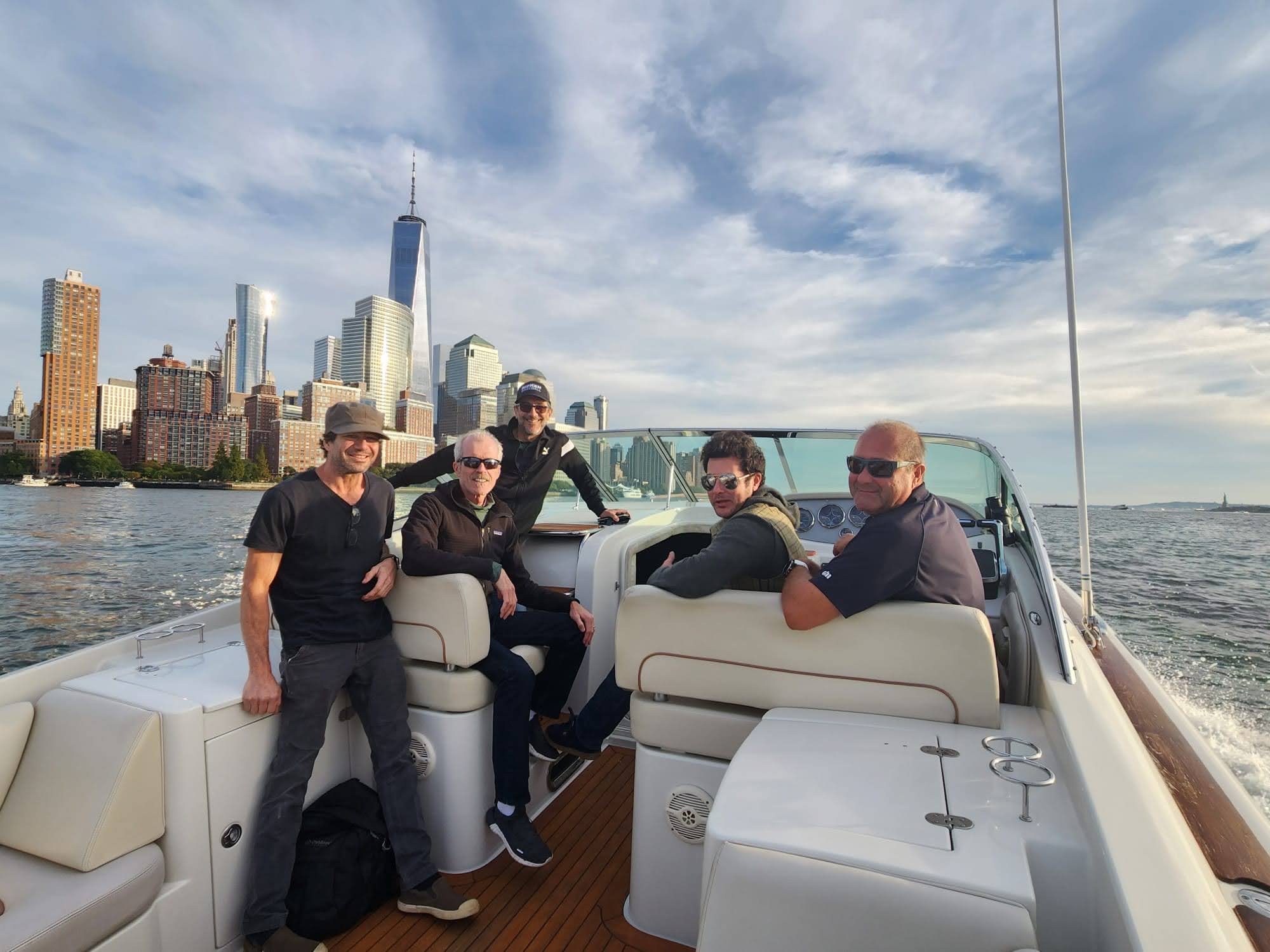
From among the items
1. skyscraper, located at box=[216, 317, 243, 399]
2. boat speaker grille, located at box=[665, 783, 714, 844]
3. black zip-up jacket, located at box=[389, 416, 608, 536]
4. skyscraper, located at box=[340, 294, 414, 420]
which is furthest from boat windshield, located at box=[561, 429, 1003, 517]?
skyscraper, located at box=[216, 317, 243, 399]

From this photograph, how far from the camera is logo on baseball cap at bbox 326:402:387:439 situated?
6.24 feet

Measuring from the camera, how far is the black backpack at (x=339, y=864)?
1725 mm

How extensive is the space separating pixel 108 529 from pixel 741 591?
73.3 feet

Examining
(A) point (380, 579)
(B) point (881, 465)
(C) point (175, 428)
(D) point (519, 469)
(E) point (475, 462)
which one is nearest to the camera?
(B) point (881, 465)

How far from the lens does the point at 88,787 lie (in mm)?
1488

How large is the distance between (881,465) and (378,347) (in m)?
97.8

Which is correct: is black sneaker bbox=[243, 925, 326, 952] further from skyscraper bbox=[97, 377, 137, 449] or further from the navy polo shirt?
skyscraper bbox=[97, 377, 137, 449]

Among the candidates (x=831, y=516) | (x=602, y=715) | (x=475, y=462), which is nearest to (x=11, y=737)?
(x=475, y=462)

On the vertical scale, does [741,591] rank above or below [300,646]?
above

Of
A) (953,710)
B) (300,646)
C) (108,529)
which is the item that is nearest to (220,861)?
(300,646)

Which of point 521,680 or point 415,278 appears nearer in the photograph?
point 521,680

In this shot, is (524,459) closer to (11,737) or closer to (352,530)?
(352,530)

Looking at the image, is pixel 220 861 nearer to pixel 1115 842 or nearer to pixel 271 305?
pixel 1115 842

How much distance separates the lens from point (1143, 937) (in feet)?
2.52
